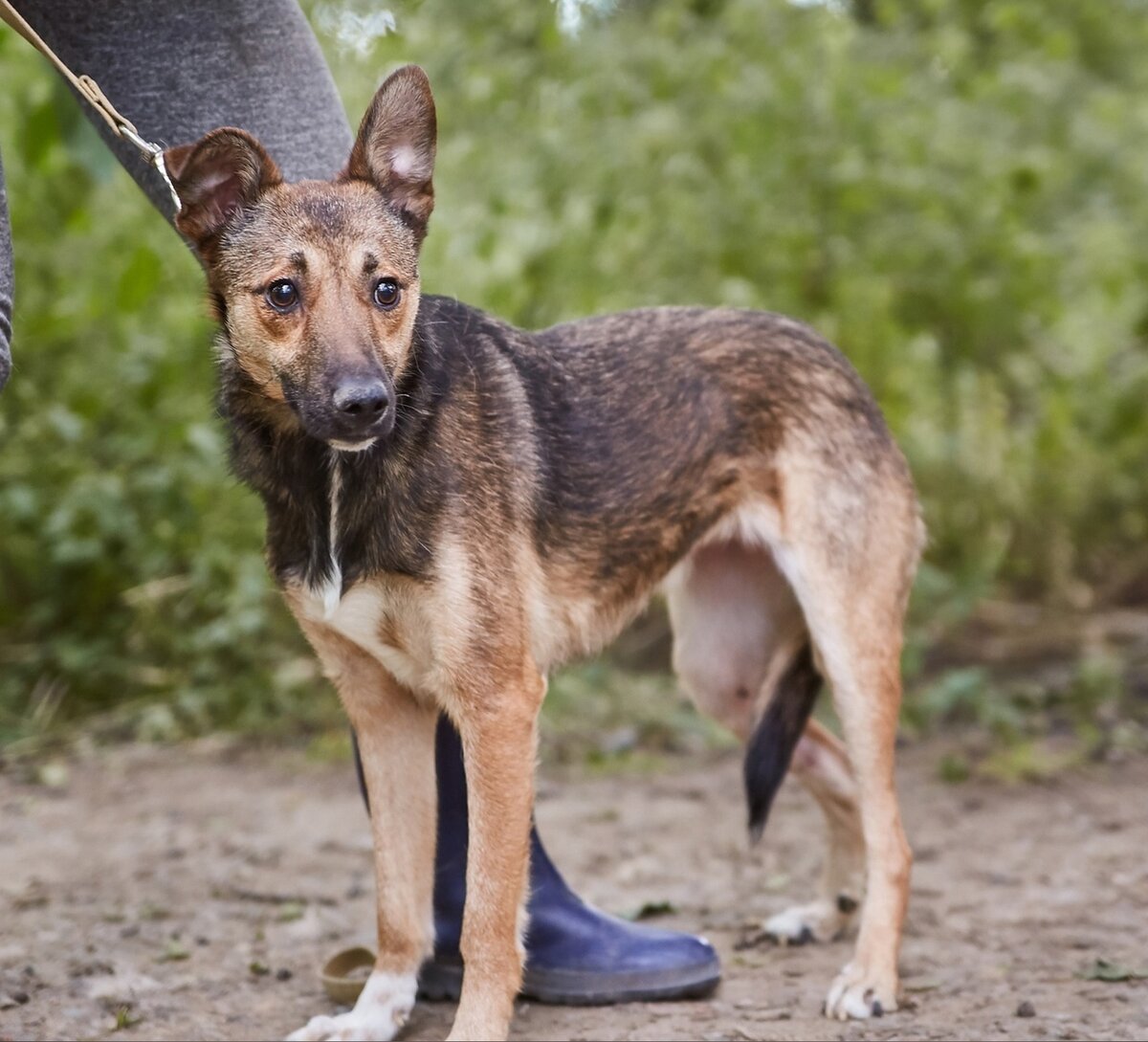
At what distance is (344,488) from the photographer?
3049 millimetres

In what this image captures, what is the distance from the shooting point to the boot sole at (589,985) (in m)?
3.46

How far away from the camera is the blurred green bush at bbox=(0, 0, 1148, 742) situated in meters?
5.77

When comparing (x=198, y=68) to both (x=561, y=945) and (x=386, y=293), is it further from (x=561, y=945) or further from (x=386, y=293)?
(x=561, y=945)

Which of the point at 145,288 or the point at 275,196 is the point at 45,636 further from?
the point at 275,196

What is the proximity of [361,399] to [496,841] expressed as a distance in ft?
3.29

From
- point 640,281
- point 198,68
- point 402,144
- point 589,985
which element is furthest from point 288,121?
point 640,281

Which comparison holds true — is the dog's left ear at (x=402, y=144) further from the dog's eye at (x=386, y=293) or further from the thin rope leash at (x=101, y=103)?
the thin rope leash at (x=101, y=103)

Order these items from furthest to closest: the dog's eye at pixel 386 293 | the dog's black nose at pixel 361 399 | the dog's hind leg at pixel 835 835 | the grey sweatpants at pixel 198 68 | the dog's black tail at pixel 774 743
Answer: the dog's hind leg at pixel 835 835, the dog's black tail at pixel 774 743, the grey sweatpants at pixel 198 68, the dog's eye at pixel 386 293, the dog's black nose at pixel 361 399

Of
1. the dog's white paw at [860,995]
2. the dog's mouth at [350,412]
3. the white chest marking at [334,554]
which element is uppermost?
the dog's mouth at [350,412]

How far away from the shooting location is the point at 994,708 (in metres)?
5.68

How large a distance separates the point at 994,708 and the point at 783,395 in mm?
2442

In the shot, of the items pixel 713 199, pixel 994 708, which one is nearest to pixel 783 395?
pixel 994 708

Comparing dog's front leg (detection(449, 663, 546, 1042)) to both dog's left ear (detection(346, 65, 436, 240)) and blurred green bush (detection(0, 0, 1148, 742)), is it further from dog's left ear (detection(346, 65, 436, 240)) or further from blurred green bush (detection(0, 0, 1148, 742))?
blurred green bush (detection(0, 0, 1148, 742))

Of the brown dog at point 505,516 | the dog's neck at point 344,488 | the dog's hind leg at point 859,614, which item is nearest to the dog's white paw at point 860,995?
the brown dog at point 505,516
